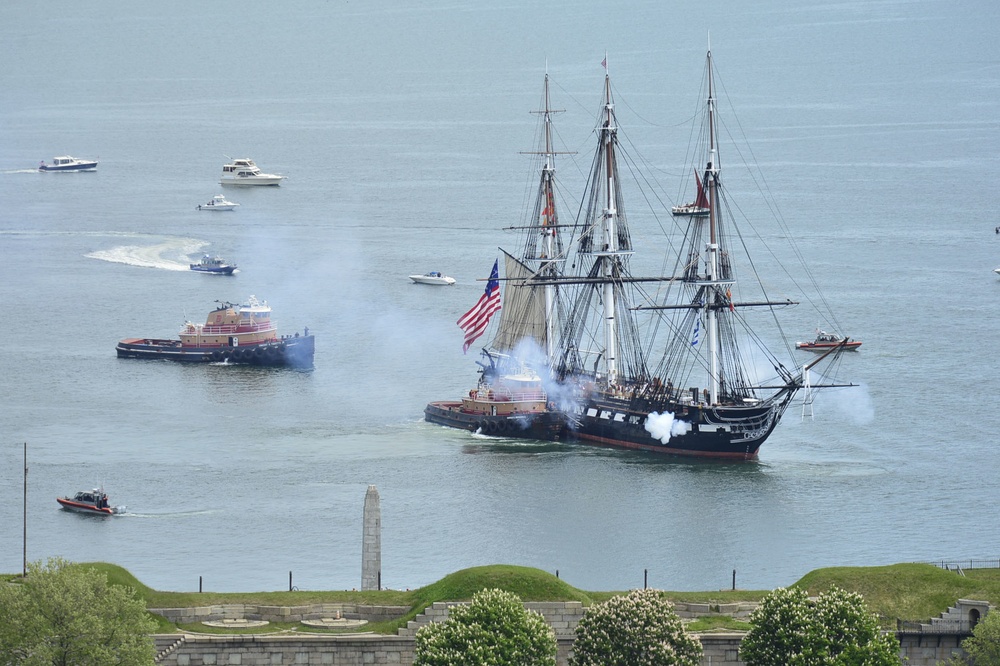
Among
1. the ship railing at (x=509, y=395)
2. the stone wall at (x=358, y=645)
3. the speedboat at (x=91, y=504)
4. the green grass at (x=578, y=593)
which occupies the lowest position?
the stone wall at (x=358, y=645)

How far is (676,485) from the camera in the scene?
97.1m

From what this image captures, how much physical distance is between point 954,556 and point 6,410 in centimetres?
5614

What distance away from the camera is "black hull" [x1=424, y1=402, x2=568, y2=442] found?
108 meters

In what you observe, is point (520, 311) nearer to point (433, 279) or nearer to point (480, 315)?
point (480, 315)

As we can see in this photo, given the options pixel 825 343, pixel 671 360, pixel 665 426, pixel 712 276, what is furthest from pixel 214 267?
pixel 665 426

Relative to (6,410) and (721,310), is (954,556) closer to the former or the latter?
(721,310)

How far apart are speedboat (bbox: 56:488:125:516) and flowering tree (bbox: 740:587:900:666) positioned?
42494 mm

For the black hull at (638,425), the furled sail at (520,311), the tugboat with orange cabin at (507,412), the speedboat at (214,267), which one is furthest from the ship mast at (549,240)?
the speedboat at (214,267)

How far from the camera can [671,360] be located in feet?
364

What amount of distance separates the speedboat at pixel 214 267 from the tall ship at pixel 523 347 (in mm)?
36290

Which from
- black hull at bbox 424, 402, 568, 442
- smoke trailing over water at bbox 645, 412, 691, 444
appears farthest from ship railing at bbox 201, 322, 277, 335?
smoke trailing over water at bbox 645, 412, 691, 444

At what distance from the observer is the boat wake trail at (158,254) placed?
531 feet

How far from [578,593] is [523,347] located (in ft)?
186

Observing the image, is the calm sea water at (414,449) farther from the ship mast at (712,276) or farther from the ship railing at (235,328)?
the ship mast at (712,276)
